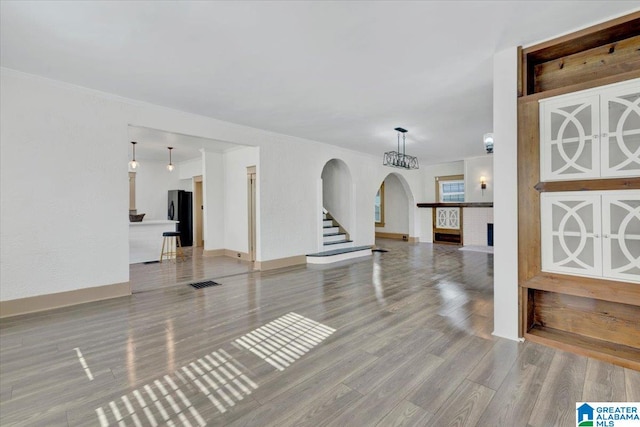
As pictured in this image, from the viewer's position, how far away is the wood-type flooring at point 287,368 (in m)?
1.71

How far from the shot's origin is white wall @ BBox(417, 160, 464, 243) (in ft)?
32.7

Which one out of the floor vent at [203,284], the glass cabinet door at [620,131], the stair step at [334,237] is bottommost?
the floor vent at [203,284]

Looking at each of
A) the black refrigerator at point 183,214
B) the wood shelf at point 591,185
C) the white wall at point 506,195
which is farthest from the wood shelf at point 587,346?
the black refrigerator at point 183,214

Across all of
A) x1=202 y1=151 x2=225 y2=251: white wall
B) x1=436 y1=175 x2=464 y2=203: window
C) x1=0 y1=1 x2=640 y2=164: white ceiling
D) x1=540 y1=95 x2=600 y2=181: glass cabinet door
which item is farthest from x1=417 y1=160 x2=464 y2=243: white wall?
x1=540 y1=95 x2=600 y2=181: glass cabinet door

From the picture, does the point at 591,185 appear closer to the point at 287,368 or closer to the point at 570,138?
the point at 570,138

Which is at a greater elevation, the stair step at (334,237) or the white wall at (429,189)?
the white wall at (429,189)

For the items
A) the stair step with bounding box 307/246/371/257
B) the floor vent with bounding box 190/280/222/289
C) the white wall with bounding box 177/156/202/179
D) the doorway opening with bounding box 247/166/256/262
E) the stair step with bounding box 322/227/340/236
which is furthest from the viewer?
the white wall with bounding box 177/156/202/179

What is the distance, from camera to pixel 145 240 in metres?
6.64

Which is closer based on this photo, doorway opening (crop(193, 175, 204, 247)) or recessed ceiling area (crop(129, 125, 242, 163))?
recessed ceiling area (crop(129, 125, 242, 163))

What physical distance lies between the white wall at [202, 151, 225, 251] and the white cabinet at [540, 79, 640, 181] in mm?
6733

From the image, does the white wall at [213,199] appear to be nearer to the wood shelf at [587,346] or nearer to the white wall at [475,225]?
the wood shelf at [587,346]

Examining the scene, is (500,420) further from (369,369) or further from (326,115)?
(326,115)

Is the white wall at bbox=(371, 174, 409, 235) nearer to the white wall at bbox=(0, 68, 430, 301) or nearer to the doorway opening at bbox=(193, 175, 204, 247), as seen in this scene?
the doorway opening at bbox=(193, 175, 204, 247)

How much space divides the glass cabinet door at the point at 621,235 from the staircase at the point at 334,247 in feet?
15.7
